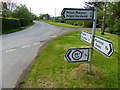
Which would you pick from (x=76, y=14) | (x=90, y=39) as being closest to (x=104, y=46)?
(x=90, y=39)

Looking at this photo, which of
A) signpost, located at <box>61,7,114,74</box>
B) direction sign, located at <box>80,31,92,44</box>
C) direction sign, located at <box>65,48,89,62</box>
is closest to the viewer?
signpost, located at <box>61,7,114,74</box>

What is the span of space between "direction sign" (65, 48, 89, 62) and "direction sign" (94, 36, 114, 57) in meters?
0.36

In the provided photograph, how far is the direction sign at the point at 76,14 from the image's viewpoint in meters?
2.86

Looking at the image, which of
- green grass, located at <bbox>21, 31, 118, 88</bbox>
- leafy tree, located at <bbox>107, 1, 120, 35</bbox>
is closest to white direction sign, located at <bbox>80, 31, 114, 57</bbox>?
green grass, located at <bbox>21, 31, 118, 88</bbox>

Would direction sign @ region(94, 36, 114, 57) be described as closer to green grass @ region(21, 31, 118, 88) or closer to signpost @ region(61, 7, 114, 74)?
signpost @ region(61, 7, 114, 74)

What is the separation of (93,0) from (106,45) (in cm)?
1588

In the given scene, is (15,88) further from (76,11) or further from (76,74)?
(76,11)

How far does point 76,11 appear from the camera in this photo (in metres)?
2.89

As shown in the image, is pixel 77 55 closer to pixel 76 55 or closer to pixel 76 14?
pixel 76 55

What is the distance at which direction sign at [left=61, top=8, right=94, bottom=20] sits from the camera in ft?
9.37

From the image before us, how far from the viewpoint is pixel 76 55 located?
3.04 meters

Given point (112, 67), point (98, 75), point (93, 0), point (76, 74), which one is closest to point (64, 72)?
point (76, 74)

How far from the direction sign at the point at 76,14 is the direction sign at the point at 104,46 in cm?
66

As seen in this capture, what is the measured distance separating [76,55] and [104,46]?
76 cm
